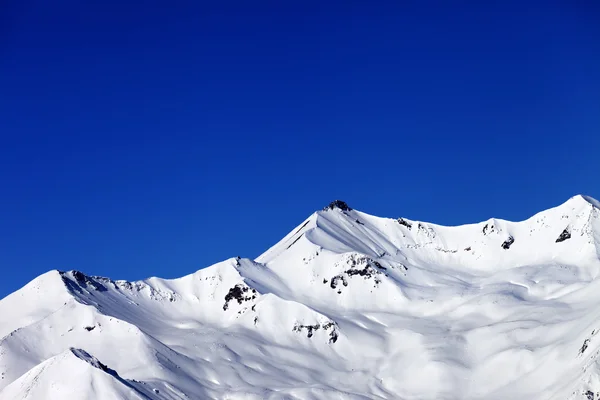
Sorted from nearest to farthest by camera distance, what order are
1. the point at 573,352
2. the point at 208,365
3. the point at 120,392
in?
the point at 120,392 → the point at 573,352 → the point at 208,365

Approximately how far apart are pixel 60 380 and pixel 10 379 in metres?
42.3

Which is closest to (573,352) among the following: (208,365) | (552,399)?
(552,399)

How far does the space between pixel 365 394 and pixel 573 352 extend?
1819 inches

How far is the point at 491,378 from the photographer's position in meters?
182

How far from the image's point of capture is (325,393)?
18325cm

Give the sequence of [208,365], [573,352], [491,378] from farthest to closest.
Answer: [208,365] < [491,378] < [573,352]

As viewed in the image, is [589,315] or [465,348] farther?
[465,348]

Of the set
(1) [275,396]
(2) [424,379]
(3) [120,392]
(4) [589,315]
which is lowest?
(3) [120,392]

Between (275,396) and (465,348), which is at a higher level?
(465,348)

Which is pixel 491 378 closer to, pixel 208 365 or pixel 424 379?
pixel 424 379

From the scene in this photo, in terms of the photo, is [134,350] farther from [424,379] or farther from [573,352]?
[573,352]

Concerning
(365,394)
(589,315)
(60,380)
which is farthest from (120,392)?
(589,315)

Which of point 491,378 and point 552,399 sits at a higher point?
point 491,378

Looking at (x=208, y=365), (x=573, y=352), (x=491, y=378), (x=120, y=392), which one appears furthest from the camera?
(x=208, y=365)
